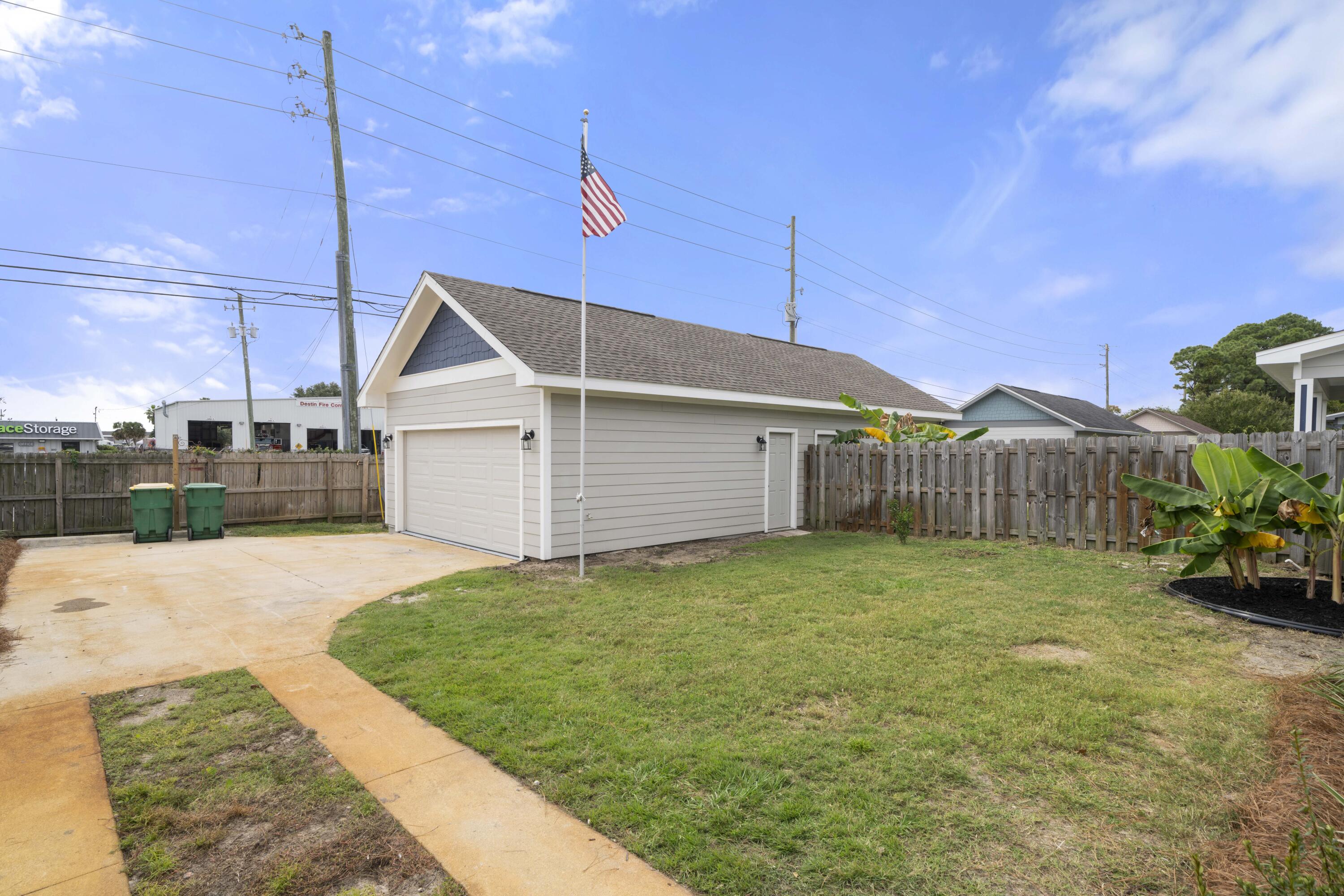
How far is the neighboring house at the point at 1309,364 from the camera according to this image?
9719 mm

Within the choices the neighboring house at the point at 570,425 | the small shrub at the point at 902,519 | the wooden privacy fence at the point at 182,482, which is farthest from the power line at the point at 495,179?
the small shrub at the point at 902,519

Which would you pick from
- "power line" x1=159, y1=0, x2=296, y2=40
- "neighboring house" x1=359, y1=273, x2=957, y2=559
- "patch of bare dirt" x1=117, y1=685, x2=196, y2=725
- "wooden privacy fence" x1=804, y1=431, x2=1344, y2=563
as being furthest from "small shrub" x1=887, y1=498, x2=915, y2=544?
"power line" x1=159, y1=0, x2=296, y2=40

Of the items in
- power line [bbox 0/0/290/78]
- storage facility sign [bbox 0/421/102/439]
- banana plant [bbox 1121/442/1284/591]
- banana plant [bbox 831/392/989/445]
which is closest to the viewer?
banana plant [bbox 1121/442/1284/591]

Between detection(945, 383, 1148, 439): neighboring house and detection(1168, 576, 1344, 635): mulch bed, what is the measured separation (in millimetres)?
18893

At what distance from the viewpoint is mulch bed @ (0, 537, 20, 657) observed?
198 inches

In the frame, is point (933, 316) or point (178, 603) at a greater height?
point (933, 316)

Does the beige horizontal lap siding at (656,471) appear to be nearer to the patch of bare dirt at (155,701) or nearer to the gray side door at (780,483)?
the gray side door at (780,483)

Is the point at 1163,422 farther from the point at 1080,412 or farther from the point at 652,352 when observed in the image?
the point at 652,352

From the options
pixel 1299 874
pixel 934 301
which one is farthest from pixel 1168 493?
pixel 934 301

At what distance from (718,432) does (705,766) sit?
27.8 feet

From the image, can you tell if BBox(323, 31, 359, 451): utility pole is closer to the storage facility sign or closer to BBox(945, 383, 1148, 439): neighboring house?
BBox(945, 383, 1148, 439): neighboring house

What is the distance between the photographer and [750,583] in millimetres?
7090

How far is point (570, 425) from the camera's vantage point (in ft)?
29.5

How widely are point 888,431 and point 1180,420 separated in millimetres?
33903
